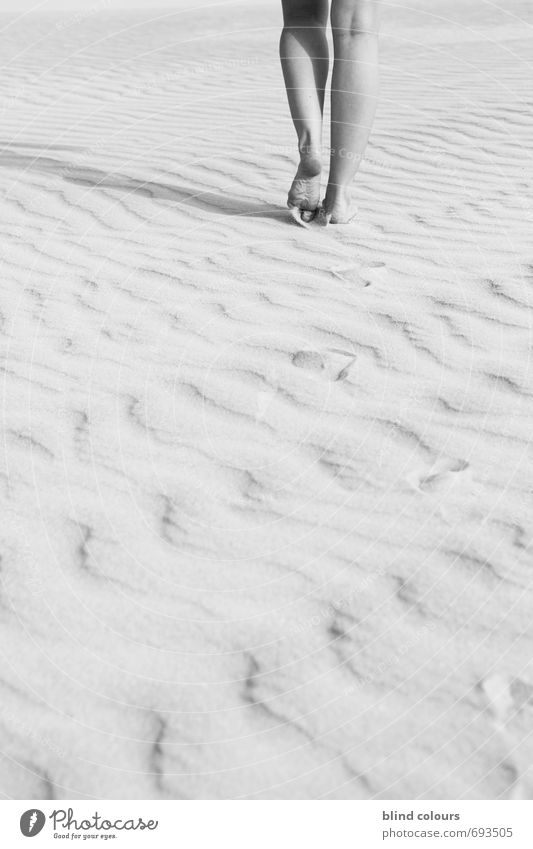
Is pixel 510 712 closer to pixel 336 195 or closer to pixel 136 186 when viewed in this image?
pixel 336 195

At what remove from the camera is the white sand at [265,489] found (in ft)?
5.94

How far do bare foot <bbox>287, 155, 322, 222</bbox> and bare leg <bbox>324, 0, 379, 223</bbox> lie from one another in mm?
65

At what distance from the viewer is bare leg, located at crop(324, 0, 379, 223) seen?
409cm

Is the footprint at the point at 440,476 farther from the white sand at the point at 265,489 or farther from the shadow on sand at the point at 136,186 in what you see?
the shadow on sand at the point at 136,186

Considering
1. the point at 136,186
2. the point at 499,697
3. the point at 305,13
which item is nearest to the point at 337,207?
the point at 305,13

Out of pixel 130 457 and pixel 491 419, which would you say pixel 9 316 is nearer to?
pixel 130 457

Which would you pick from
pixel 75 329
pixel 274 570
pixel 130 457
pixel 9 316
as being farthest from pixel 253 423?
pixel 9 316

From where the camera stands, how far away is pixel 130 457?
8.66ft

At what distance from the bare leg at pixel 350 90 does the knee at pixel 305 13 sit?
16cm

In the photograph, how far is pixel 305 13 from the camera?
4250 millimetres

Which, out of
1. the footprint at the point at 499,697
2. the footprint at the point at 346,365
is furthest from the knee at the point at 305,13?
the footprint at the point at 499,697

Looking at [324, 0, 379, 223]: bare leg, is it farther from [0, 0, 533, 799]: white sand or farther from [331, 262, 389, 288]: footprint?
[331, 262, 389, 288]: footprint

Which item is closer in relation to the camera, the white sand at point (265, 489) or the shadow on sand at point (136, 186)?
the white sand at point (265, 489)

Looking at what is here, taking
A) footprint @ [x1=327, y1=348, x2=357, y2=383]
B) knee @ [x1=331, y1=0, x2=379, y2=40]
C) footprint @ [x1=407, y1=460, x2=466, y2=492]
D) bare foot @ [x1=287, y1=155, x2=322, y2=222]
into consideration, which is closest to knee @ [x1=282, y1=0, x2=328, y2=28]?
knee @ [x1=331, y1=0, x2=379, y2=40]
